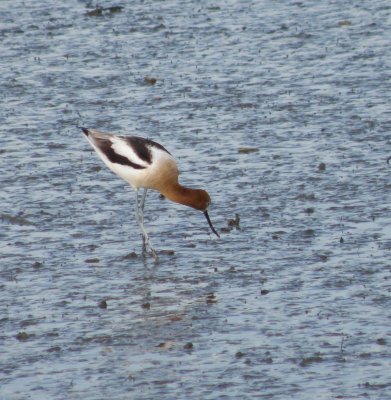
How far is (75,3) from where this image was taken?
88.0 feet

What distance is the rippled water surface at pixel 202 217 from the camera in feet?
33.8

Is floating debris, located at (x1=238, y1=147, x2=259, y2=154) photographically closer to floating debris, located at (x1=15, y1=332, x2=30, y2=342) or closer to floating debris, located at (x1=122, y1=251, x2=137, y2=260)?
floating debris, located at (x1=122, y1=251, x2=137, y2=260)

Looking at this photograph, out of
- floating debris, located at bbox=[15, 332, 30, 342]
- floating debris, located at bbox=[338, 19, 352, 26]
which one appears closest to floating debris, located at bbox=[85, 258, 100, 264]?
floating debris, located at bbox=[15, 332, 30, 342]

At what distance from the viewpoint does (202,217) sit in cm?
1431

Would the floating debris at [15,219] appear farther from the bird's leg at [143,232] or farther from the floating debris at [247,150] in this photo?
the floating debris at [247,150]

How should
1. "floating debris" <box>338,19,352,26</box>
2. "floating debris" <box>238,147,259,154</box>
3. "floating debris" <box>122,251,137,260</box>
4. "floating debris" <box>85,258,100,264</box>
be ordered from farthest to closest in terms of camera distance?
"floating debris" <box>338,19,352,26</box> → "floating debris" <box>238,147,259,154</box> → "floating debris" <box>122,251,137,260</box> → "floating debris" <box>85,258,100,264</box>

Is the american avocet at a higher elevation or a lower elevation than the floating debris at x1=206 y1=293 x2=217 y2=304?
higher

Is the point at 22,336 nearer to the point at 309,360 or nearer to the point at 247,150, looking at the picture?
the point at 309,360

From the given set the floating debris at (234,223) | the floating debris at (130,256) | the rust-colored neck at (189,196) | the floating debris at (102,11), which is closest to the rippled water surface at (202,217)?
the floating debris at (130,256)

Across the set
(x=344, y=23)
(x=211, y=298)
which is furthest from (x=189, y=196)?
(x=344, y=23)

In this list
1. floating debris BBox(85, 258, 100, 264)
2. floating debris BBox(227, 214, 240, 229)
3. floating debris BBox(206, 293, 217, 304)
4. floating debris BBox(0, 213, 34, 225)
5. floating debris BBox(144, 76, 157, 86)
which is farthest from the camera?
floating debris BBox(144, 76, 157, 86)

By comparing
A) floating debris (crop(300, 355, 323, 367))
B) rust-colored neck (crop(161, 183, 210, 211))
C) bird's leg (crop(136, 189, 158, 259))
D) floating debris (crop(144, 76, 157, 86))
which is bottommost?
floating debris (crop(300, 355, 323, 367))

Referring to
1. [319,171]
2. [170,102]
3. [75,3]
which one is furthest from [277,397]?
[75,3]

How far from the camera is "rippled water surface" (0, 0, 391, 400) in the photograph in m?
10.3
